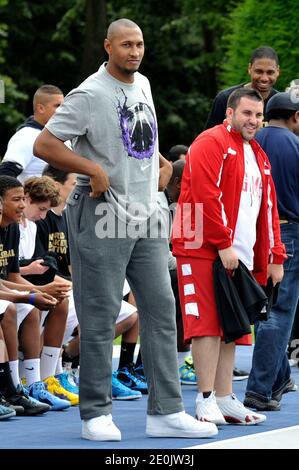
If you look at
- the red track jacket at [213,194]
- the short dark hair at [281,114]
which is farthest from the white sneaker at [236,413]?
the short dark hair at [281,114]

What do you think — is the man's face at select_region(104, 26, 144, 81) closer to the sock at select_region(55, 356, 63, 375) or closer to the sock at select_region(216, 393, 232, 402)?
the sock at select_region(216, 393, 232, 402)

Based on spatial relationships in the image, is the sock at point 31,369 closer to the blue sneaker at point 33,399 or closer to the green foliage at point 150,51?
the blue sneaker at point 33,399

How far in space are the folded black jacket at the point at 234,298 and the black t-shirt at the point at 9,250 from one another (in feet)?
5.42

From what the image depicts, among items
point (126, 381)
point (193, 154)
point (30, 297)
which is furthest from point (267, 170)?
point (126, 381)

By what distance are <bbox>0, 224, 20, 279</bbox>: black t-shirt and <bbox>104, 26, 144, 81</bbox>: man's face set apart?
200cm

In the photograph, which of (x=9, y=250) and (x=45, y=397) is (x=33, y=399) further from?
(x=9, y=250)

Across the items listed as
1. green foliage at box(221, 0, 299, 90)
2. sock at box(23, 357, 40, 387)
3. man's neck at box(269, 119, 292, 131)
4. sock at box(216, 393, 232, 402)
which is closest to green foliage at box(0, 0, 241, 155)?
green foliage at box(221, 0, 299, 90)

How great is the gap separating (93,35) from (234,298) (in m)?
28.0

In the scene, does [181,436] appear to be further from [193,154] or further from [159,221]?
[193,154]

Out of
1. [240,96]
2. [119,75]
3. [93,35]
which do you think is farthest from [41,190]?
[93,35]

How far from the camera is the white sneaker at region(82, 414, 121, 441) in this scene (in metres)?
7.35

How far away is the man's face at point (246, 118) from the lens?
8383mm

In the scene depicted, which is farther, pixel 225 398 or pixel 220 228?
pixel 225 398

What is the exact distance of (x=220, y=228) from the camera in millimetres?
8039
